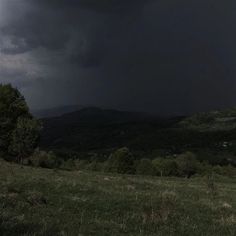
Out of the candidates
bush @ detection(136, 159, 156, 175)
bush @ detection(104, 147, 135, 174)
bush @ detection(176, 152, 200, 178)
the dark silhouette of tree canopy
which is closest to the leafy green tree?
the dark silhouette of tree canopy

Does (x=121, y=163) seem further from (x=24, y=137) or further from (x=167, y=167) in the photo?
(x=24, y=137)

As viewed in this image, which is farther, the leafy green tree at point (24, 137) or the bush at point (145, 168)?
the bush at point (145, 168)

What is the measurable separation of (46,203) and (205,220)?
6.52 meters

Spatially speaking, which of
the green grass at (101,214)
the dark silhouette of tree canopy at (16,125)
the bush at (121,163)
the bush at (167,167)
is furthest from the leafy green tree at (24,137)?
the green grass at (101,214)

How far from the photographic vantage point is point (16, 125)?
3551 inches

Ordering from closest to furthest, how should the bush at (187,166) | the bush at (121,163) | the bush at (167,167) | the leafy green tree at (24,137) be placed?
1. the leafy green tree at (24,137)
2. the bush at (121,163)
3. the bush at (167,167)
4. the bush at (187,166)

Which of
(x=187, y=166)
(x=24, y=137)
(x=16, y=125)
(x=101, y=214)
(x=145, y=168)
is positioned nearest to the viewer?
(x=101, y=214)

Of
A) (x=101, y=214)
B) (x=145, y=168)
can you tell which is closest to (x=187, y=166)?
(x=145, y=168)

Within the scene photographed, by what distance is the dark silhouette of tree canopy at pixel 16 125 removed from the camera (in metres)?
88.2

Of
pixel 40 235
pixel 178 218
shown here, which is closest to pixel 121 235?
pixel 40 235

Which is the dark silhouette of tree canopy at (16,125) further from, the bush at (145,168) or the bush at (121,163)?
the bush at (145,168)

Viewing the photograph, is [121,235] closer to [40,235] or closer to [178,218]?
[40,235]

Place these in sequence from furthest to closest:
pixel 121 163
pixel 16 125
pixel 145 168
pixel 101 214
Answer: pixel 145 168 → pixel 121 163 → pixel 16 125 → pixel 101 214

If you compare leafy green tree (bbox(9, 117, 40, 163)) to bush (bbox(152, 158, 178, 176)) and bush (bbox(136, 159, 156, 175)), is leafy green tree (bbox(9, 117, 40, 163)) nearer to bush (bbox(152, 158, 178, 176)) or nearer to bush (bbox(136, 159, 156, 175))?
bush (bbox(136, 159, 156, 175))
